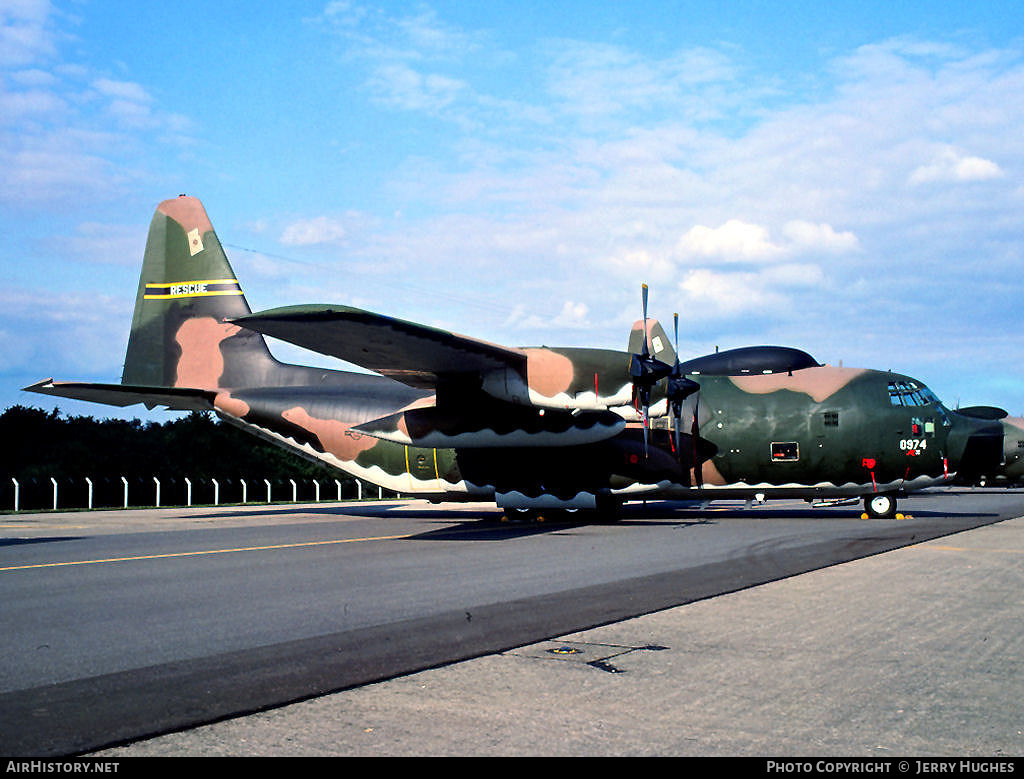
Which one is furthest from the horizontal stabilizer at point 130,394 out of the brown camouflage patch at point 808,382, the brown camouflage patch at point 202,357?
the brown camouflage patch at point 808,382

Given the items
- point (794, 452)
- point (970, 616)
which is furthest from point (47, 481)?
point (970, 616)

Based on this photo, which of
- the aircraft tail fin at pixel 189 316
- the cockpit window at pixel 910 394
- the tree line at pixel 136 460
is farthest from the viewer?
the tree line at pixel 136 460

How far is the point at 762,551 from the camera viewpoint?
1513cm

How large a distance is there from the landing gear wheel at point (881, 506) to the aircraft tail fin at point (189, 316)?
17688mm

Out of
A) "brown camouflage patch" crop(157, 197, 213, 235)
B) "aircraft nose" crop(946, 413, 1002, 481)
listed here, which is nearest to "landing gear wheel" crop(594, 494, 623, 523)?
"aircraft nose" crop(946, 413, 1002, 481)

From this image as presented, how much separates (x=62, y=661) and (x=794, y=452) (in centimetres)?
1974

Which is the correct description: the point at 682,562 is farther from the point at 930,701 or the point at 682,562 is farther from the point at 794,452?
the point at 794,452

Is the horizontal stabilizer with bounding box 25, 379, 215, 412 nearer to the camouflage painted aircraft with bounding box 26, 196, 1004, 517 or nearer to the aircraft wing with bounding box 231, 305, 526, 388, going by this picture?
the camouflage painted aircraft with bounding box 26, 196, 1004, 517

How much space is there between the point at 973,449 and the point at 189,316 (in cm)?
2303

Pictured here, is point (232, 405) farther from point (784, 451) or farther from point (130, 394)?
point (784, 451)

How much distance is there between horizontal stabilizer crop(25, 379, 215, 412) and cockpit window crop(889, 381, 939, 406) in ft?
63.5

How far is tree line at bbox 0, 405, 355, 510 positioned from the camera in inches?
1647

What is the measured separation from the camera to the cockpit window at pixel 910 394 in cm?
2358

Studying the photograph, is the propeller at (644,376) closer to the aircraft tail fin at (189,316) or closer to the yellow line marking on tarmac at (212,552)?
the yellow line marking on tarmac at (212,552)
